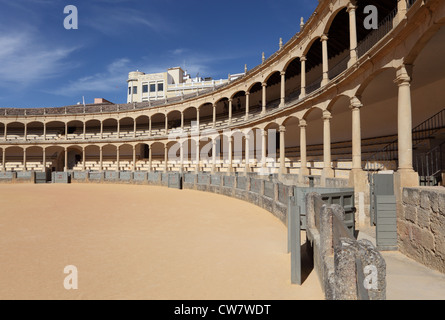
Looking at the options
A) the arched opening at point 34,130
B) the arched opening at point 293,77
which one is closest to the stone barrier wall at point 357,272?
the arched opening at point 293,77

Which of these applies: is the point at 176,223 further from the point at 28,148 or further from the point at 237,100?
the point at 28,148

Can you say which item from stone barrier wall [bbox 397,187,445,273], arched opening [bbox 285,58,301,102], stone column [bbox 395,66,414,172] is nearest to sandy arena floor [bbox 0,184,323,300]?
stone barrier wall [bbox 397,187,445,273]

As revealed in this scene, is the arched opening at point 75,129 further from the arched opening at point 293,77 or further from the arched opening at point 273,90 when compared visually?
the arched opening at point 293,77

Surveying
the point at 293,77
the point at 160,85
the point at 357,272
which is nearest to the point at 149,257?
the point at 357,272

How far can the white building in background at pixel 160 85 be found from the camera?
53.1m

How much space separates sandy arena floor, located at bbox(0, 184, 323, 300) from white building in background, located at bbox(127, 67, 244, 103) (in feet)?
148

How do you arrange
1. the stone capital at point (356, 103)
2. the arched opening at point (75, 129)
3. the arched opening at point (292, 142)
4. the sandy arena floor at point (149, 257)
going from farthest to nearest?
the arched opening at point (75, 129)
the arched opening at point (292, 142)
the stone capital at point (356, 103)
the sandy arena floor at point (149, 257)

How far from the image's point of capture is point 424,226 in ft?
18.4

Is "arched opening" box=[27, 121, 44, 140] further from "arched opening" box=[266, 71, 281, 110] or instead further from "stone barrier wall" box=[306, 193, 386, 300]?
"stone barrier wall" box=[306, 193, 386, 300]

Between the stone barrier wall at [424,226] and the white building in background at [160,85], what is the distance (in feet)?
158

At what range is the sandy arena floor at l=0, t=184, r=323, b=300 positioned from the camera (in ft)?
14.0

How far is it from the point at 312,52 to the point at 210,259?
19326 millimetres
